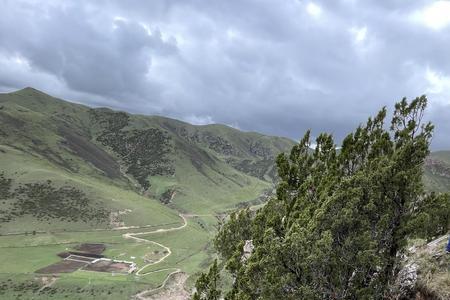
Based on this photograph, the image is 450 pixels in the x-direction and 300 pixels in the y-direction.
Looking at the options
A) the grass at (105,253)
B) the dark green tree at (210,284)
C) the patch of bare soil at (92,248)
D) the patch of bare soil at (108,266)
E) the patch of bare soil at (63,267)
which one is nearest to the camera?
the dark green tree at (210,284)

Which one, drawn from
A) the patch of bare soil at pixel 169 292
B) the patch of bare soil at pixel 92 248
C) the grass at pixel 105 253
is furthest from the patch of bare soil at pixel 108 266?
the patch of bare soil at pixel 169 292

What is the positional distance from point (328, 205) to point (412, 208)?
18.8 feet

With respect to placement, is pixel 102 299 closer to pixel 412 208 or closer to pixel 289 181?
pixel 289 181

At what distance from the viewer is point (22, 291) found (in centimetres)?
10794

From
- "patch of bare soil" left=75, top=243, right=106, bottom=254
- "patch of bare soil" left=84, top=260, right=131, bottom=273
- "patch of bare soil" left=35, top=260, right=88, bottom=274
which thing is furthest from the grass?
"patch of bare soil" left=84, top=260, right=131, bottom=273

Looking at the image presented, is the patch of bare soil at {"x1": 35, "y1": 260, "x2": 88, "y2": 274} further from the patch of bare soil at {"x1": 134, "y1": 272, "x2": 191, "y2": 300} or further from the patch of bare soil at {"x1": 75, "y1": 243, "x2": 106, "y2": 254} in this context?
the patch of bare soil at {"x1": 134, "y1": 272, "x2": 191, "y2": 300}

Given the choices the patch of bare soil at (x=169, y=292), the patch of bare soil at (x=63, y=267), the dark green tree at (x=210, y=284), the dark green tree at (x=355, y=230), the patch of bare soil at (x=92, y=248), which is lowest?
the patch of bare soil at (x=63, y=267)

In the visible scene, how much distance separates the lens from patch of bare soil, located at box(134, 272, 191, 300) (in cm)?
10854

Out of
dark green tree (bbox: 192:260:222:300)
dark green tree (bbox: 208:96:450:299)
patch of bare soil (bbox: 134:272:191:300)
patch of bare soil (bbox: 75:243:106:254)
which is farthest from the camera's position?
patch of bare soil (bbox: 75:243:106:254)

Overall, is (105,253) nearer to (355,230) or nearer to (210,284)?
(210,284)

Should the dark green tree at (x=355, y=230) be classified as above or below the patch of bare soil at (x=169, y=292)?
above

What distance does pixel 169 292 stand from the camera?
4461 inches

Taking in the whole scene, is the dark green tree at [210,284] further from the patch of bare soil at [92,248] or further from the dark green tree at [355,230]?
the patch of bare soil at [92,248]

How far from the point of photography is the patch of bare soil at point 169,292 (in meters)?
109
